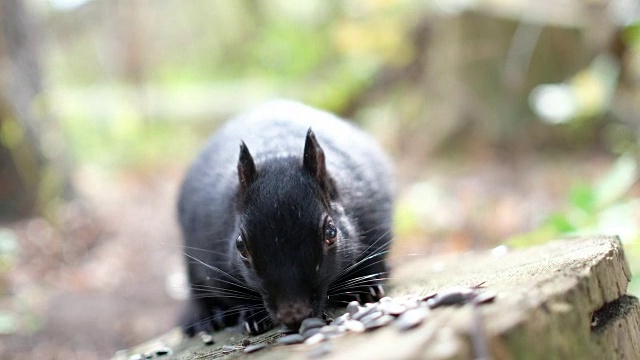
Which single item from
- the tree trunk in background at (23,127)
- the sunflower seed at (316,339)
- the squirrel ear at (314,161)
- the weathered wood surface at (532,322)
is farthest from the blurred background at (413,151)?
the sunflower seed at (316,339)

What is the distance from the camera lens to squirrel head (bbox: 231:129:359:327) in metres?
3.03

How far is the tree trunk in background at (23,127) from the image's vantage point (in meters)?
8.20

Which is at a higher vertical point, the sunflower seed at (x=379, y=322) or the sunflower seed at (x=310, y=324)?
the sunflower seed at (x=310, y=324)

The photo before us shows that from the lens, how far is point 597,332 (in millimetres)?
2660

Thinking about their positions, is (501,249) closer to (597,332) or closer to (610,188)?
(610,188)

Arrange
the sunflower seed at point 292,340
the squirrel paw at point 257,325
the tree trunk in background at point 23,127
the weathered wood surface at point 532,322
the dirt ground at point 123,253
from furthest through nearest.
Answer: the tree trunk in background at point 23,127
the dirt ground at point 123,253
the squirrel paw at point 257,325
the sunflower seed at point 292,340
the weathered wood surface at point 532,322

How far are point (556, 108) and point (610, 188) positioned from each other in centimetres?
177

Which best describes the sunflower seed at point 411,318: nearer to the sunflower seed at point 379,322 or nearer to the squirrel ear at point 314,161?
the sunflower seed at point 379,322

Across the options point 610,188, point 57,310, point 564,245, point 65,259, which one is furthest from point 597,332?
point 65,259

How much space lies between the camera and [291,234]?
3.13 metres

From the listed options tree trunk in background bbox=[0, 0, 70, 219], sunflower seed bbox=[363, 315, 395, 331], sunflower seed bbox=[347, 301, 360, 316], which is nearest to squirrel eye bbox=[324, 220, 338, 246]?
sunflower seed bbox=[347, 301, 360, 316]

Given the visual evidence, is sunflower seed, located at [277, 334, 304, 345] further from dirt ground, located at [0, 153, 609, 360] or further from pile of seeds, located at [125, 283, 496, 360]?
dirt ground, located at [0, 153, 609, 360]

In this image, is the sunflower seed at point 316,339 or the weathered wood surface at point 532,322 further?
the sunflower seed at point 316,339

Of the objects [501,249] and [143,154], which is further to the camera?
[143,154]
